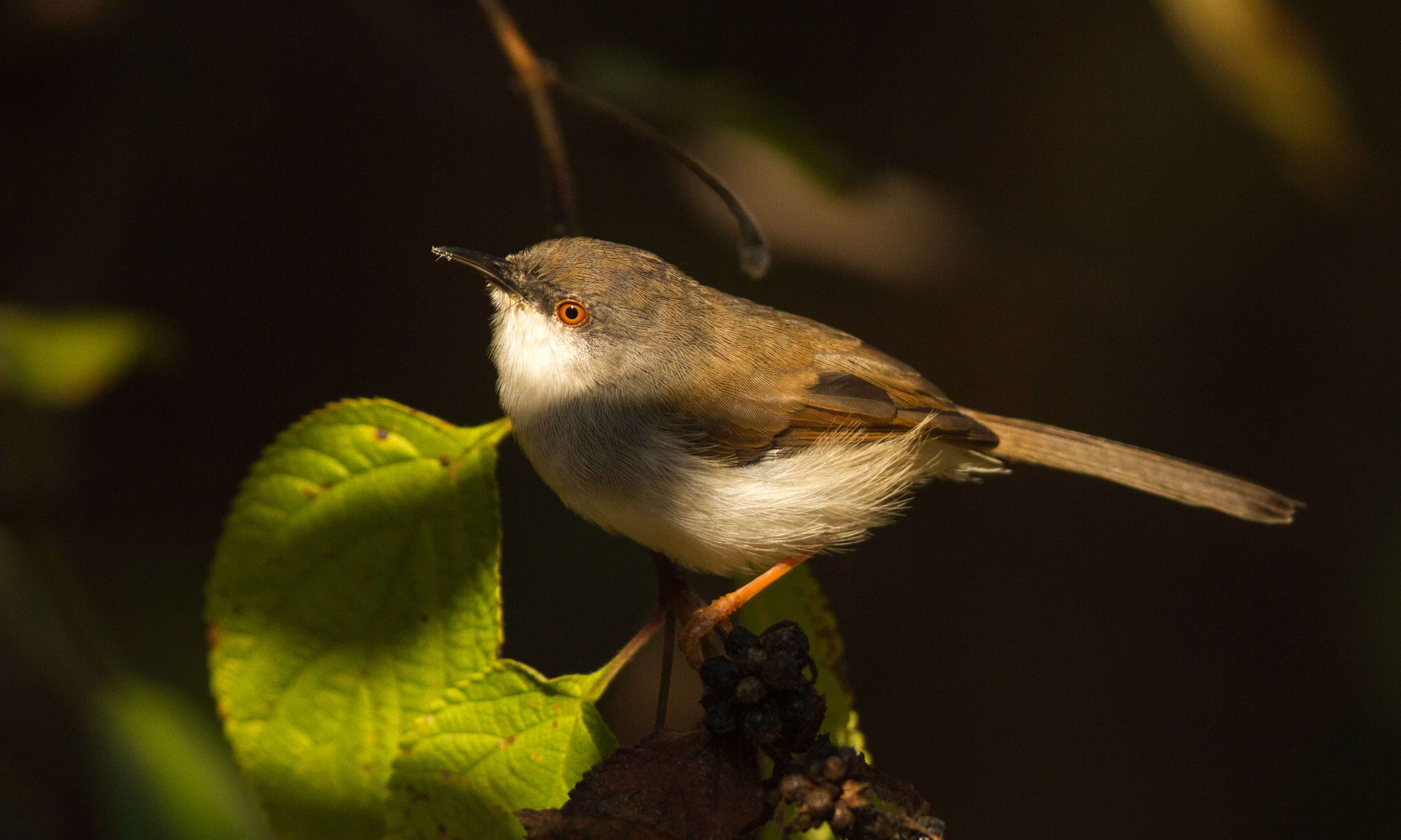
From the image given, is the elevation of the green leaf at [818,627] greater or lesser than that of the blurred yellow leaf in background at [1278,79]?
lesser

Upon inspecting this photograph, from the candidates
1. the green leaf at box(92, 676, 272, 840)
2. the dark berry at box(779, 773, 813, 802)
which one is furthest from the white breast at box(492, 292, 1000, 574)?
the green leaf at box(92, 676, 272, 840)

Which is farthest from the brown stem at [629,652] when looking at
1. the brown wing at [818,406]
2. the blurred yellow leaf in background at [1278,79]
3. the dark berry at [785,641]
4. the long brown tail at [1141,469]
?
the blurred yellow leaf in background at [1278,79]

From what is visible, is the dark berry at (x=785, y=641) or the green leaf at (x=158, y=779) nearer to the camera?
the dark berry at (x=785, y=641)

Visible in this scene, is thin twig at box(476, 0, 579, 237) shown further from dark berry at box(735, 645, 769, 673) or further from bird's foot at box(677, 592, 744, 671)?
dark berry at box(735, 645, 769, 673)

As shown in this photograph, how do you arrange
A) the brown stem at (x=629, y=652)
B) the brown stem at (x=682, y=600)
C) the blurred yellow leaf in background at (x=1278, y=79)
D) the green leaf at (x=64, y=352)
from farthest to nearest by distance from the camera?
the blurred yellow leaf in background at (x=1278, y=79) < the green leaf at (x=64, y=352) < the brown stem at (x=682, y=600) < the brown stem at (x=629, y=652)

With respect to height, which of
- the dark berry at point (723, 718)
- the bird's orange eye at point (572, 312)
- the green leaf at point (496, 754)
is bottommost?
the green leaf at point (496, 754)

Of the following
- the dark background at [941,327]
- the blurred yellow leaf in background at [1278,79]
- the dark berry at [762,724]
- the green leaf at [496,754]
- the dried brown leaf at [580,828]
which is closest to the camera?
the dried brown leaf at [580,828]

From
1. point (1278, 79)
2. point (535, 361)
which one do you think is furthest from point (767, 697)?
point (1278, 79)

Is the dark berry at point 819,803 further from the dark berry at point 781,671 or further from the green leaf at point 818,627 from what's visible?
the green leaf at point 818,627

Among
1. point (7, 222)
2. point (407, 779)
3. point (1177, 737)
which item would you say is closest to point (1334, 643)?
point (1177, 737)
